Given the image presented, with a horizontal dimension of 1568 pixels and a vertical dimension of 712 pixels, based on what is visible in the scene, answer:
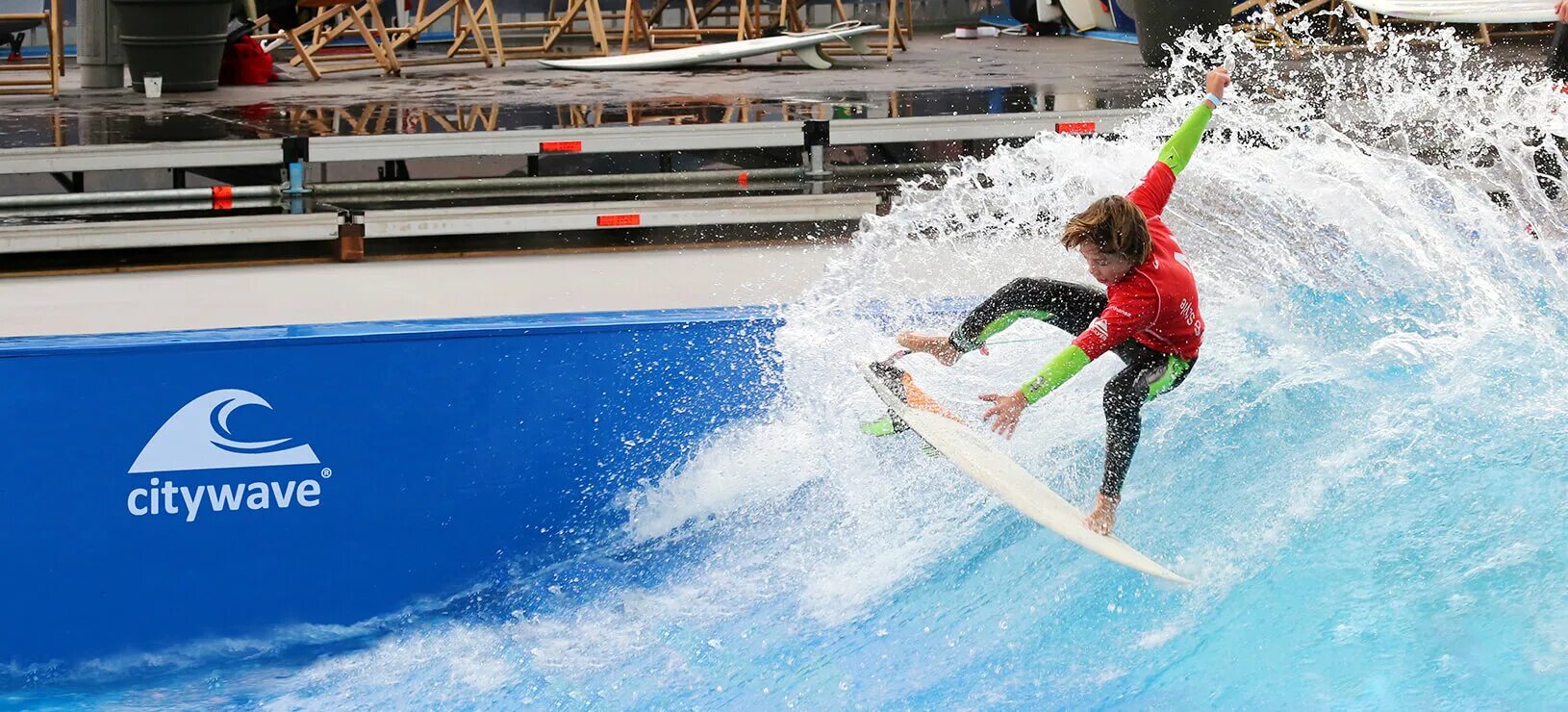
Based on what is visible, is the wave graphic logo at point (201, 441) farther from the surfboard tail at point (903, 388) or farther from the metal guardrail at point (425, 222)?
the surfboard tail at point (903, 388)

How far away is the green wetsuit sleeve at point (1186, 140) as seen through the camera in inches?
165

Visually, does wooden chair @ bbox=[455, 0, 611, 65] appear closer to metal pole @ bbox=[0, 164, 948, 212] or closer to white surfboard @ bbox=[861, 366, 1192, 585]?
metal pole @ bbox=[0, 164, 948, 212]

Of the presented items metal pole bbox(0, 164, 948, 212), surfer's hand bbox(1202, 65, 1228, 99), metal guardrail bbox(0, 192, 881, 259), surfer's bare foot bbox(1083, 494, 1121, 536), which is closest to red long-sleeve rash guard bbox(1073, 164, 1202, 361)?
surfer's hand bbox(1202, 65, 1228, 99)

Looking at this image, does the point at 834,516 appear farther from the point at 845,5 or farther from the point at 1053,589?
the point at 845,5

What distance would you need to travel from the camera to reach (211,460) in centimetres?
466

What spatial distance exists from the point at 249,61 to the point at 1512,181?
7.23m

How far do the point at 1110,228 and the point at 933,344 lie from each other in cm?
73

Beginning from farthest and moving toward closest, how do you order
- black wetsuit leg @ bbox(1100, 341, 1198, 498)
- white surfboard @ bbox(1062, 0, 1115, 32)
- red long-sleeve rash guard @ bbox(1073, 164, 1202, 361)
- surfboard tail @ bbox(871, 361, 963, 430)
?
white surfboard @ bbox(1062, 0, 1115, 32) → surfboard tail @ bbox(871, 361, 963, 430) → black wetsuit leg @ bbox(1100, 341, 1198, 498) → red long-sleeve rash guard @ bbox(1073, 164, 1202, 361)

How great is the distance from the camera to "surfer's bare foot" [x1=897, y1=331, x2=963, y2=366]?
4328 mm

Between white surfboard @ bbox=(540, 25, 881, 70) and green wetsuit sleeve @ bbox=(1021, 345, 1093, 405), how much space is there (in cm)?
594

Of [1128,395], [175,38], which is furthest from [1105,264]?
[175,38]

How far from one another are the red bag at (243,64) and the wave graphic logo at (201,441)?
5.09 meters

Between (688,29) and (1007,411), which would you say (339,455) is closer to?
(1007,411)

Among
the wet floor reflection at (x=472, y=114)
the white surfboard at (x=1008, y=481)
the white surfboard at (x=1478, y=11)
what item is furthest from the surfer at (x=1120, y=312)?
the white surfboard at (x=1478, y=11)
